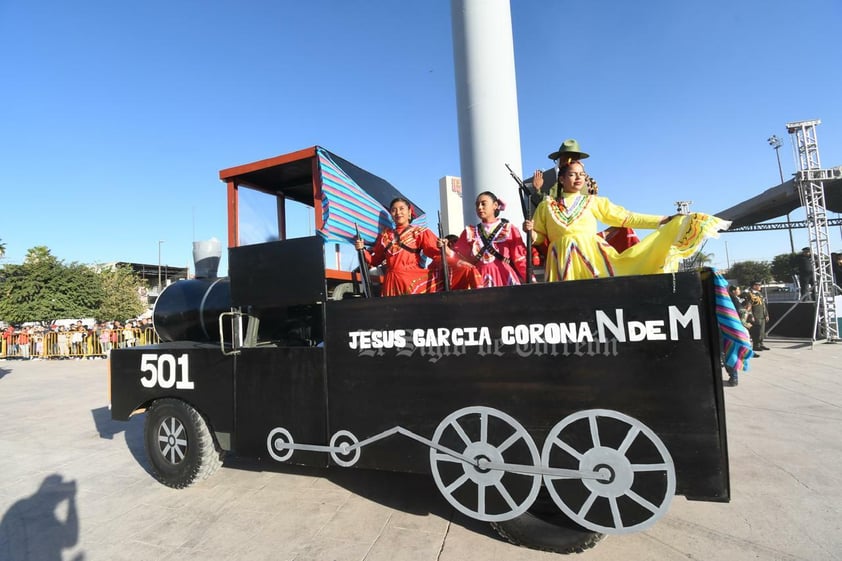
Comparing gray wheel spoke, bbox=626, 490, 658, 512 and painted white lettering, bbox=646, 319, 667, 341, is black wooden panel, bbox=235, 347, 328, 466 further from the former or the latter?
painted white lettering, bbox=646, 319, 667, 341

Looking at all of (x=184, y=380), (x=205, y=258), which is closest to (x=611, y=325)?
(x=184, y=380)

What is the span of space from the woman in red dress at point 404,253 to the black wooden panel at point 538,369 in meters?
0.69

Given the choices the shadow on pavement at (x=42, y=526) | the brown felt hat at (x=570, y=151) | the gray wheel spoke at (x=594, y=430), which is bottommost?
the shadow on pavement at (x=42, y=526)

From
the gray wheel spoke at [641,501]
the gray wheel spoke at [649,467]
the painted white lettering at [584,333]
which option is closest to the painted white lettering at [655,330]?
the painted white lettering at [584,333]

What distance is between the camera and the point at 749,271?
61.0 metres

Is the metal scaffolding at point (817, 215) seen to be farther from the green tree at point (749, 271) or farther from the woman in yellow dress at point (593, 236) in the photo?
the green tree at point (749, 271)

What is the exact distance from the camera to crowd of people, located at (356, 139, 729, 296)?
9.08 feet

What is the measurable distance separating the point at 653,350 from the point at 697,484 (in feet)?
2.50

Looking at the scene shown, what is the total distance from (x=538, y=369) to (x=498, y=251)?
119 cm

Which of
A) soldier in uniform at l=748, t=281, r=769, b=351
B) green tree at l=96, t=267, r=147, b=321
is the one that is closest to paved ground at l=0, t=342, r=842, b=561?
soldier in uniform at l=748, t=281, r=769, b=351

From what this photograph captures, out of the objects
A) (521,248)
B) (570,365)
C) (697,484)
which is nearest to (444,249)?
(521,248)

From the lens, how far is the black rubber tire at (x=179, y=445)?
389 cm

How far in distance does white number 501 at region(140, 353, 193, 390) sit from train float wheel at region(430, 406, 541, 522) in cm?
252

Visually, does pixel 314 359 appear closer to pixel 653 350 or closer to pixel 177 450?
pixel 177 450
